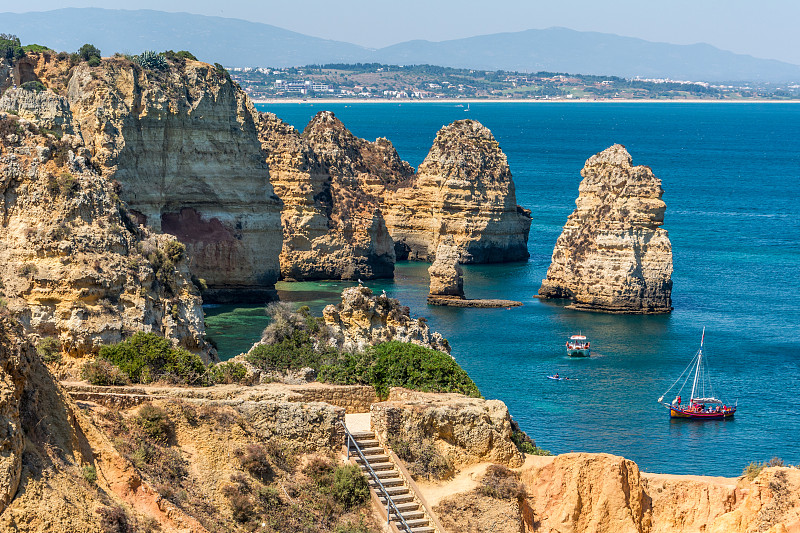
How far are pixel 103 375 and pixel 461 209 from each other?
3177 inches

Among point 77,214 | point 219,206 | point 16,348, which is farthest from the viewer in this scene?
point 219,206

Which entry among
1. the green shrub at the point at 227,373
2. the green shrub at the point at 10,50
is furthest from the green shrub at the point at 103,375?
the green shrub at the point at 10,50

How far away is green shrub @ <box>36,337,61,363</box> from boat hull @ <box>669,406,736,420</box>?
97.5ft

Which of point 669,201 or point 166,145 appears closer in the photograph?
point 166,145

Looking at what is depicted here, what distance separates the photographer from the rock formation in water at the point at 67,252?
37438 millimetres

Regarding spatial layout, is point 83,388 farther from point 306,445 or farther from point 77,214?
point 77,214

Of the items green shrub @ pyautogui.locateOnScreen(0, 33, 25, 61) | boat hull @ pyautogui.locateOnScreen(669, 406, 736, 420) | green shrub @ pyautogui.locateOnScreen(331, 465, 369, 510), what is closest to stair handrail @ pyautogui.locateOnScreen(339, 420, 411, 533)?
green shrub @ pyautogui.locateOnScreen(331, 465, 369, 510)

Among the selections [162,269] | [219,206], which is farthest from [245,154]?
[162,269]

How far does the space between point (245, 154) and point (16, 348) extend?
58955mm

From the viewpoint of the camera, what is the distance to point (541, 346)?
72.5m

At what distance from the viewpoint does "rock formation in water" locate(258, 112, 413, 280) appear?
9606 centimetres

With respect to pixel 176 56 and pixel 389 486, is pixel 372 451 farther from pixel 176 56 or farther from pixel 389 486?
pixel 176 56

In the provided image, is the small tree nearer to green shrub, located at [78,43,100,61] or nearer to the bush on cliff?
green shrub, located at [78,43,100,61]

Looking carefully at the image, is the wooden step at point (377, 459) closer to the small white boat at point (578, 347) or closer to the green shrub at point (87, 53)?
the small white boat at point (578, 347)
